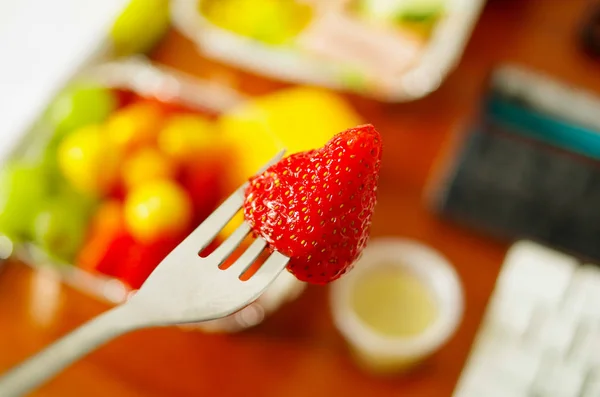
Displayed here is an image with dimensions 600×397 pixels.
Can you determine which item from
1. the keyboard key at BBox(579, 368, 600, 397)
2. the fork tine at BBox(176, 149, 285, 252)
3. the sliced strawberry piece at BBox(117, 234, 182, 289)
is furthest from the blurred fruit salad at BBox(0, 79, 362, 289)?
the keyboard key at BBox(579, 368, 600, 397)

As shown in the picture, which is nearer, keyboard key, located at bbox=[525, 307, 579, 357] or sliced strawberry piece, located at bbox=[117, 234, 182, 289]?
keyboard key, located at bbox=[525, 307, 579, 357]

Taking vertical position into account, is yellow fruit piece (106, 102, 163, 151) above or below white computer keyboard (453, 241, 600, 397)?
above

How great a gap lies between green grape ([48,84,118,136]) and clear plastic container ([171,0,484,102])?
0.19 m

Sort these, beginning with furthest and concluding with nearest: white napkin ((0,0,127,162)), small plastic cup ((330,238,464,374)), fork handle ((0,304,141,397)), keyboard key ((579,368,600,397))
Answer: white napkin ((0,0,127,162)) → small plastic cup ((330,238,464,374)) → keyboard key ((579,368,600,397)) → fork handle ((0,304,141,397))

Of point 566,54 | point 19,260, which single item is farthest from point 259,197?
point 566,54

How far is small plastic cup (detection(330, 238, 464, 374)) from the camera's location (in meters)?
0.61

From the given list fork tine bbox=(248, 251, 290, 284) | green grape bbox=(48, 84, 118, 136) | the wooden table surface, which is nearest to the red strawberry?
fork tine bbox=(248, 251, 290, 284)

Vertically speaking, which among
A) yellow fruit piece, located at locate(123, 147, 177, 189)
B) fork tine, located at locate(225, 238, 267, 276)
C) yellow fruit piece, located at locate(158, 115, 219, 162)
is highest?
fork tine, located at locate(225, 238, 267, 276)

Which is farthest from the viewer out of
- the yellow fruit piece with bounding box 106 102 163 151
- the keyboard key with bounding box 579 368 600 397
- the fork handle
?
the yellow fruit piece with bounding box 106 102 163 151

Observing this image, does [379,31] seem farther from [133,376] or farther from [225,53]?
[133,376]

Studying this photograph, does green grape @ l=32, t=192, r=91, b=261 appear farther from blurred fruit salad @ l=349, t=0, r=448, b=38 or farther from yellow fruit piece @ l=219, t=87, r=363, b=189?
blurred fruit salad @ l=349, t=0, r=448, b=38

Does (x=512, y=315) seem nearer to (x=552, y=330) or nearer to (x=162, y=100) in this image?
(x=552, y=330)

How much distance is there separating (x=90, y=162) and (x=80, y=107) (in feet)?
0.34

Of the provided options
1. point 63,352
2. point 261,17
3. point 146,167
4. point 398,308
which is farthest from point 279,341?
point 261,17
